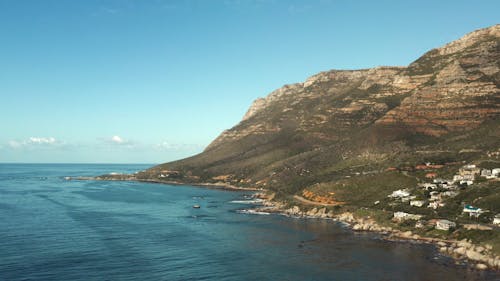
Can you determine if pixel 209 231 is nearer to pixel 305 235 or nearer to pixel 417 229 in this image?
pixel 305 235

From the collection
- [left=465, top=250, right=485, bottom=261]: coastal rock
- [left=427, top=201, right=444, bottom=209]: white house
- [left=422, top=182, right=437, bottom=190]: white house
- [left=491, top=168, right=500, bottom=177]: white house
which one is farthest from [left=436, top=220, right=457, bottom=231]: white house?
[left=491, top=168, right=500, bottom=177]: white house

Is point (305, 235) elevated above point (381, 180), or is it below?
below

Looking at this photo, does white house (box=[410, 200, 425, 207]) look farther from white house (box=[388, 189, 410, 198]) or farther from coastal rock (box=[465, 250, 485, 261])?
coastal rock (box=[465, 250, 485, 261])

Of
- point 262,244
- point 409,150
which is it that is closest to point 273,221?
point 262,244

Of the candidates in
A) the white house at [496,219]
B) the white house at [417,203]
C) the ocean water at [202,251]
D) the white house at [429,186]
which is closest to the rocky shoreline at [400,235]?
the ocean water at [202,251]

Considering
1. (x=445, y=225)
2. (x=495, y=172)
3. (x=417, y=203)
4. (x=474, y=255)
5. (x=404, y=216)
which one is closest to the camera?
→ (x=474, y=255)

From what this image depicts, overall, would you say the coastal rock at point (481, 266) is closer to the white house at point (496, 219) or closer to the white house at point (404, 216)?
the white house at point (496, 219)

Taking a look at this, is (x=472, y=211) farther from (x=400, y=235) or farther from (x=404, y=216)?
(x=400, y=235)

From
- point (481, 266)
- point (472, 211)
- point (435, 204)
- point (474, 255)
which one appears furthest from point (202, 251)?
point (435, 204)
